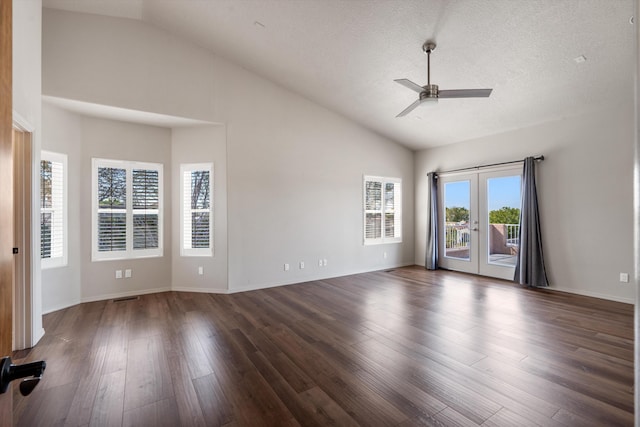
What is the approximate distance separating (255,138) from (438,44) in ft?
10.2

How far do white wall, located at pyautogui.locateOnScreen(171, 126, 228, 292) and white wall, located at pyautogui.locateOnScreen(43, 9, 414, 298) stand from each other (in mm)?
114

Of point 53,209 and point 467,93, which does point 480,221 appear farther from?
point 53,209

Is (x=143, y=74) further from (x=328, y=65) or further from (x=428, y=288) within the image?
(x=428, y=288)

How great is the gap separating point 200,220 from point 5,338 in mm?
4247

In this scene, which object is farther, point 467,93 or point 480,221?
point 480,221

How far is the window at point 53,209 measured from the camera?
12.5 feet

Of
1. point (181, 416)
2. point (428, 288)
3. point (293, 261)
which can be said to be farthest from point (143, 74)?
point (428, 288)

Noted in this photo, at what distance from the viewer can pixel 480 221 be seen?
19.1 ft

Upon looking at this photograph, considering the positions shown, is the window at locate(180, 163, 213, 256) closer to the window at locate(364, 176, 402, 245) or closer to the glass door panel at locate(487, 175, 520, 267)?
the window at locate(364, 176, 402, 245)

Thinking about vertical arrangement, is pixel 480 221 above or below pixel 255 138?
below

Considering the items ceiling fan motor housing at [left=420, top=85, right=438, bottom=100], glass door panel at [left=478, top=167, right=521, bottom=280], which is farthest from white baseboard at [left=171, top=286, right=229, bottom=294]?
glass door panel at [left=478, top=167, right=521, bottom=280]

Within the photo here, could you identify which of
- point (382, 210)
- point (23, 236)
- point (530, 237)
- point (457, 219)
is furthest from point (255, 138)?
point (530, 237)

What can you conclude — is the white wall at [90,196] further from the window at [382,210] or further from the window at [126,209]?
the window at [382,210]

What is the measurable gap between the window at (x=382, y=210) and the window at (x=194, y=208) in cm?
333
